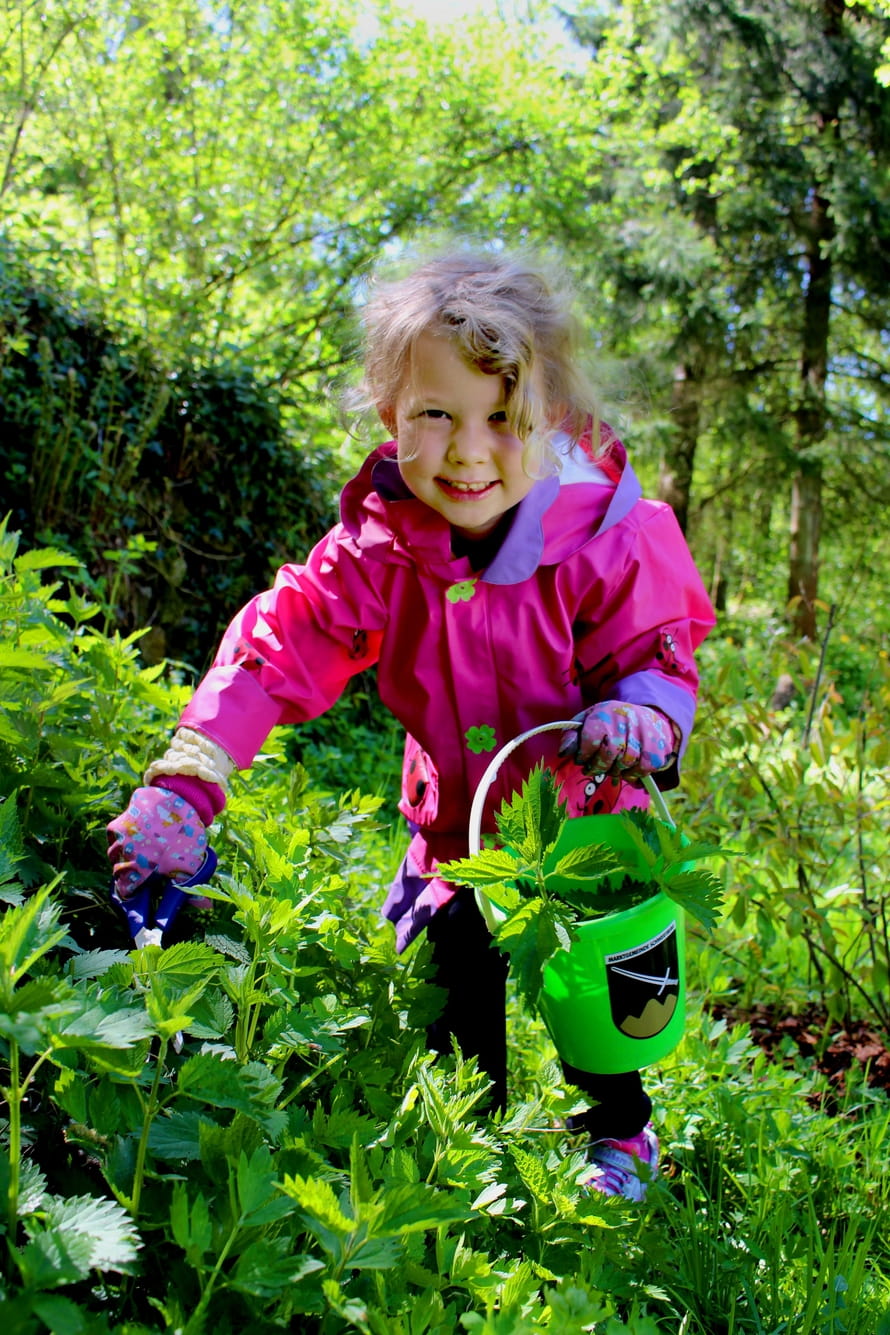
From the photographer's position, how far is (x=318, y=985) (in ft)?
4.28

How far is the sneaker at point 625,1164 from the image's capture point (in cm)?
180

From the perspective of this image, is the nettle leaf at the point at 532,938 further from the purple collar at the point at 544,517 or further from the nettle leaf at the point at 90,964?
the purple collar at the point at 544,517

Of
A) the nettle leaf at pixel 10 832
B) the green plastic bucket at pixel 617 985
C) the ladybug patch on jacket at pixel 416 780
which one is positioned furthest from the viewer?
the ladybug patch on jacket at pixel 416 780

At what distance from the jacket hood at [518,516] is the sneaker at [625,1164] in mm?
1022

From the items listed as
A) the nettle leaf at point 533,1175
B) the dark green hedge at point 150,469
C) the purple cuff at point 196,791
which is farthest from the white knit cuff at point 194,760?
the dark green hedge at point 150,469

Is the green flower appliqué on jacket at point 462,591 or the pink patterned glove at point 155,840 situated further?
the green flower appliqué on jacket at point 462,591

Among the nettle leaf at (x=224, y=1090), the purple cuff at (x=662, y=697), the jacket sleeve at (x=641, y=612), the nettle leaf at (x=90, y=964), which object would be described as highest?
the jacket sleeve at (x=641, y=612)

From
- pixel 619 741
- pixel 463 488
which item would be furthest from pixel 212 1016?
pixel 463 488

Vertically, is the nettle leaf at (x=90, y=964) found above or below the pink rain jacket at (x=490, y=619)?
below

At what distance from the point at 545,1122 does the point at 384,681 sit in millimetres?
848

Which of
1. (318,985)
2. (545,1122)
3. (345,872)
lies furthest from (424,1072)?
(345,872)

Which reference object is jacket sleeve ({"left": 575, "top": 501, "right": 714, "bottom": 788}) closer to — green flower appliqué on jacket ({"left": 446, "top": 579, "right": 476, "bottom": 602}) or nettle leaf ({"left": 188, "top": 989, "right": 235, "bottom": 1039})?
green flower appliqué on jacket ({"left": 446, "top": 579, "right": 476, "bottom": 602})

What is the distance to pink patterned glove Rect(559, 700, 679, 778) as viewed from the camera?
1653 mm

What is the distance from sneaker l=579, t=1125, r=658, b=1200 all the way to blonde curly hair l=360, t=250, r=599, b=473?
121 centimetres
